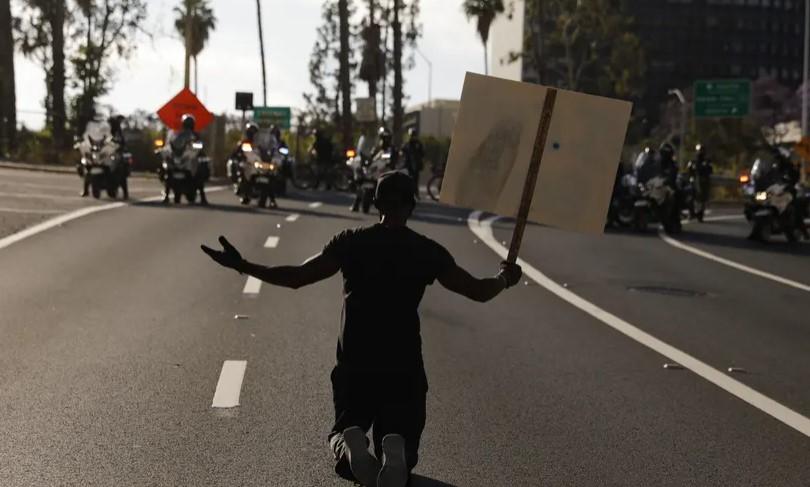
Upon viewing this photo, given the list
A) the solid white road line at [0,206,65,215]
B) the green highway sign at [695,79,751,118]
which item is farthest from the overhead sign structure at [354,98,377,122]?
the solid white road line at [0,206,65,215]

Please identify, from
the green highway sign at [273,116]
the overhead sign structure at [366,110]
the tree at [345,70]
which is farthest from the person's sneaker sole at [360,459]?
the green highway sign at [273,116]

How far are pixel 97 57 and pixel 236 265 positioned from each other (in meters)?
58.4

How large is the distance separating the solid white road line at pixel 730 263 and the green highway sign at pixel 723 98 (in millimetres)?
37679

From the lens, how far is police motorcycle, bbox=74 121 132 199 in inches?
1205

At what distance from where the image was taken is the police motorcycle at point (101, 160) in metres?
30.6

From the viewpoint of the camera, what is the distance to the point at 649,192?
28.8m

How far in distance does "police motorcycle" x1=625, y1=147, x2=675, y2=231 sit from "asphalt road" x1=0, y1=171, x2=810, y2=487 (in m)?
8.23

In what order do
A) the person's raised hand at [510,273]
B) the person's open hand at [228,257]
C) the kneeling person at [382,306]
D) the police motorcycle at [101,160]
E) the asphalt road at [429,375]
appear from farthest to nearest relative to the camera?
1. the police motorcycle at [101,160]
2. the asphalt road at [429,375]
3. the person's raised hand at [510,273]
4. the kneeling person at [382,306]
5. the person's open hand at [228,257]

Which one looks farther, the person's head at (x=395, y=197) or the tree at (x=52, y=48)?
the tree at (x=52, y=48)

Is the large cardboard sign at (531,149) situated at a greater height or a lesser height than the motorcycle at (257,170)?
greater

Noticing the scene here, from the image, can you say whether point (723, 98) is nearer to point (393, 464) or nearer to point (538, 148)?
point (538, 148)

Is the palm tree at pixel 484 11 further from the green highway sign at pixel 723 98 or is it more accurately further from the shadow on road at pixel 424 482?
the shadow on road at pixel 424 482

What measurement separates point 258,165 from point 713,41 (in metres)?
145

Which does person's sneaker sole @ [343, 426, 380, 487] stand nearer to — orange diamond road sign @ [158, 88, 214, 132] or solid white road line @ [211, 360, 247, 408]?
solid white road line @ [211, 360, 247, 408]
